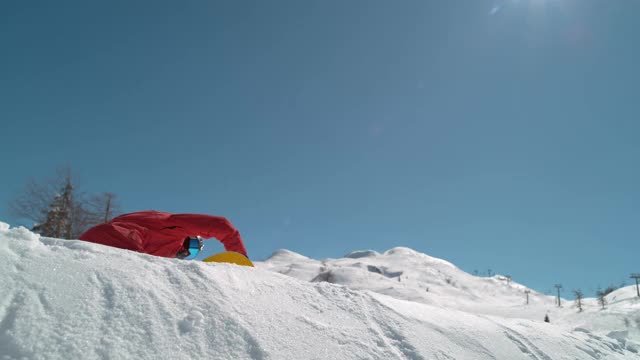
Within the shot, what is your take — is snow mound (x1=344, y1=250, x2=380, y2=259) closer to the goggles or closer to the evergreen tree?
the evergreen tree

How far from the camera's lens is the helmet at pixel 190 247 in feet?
15.5

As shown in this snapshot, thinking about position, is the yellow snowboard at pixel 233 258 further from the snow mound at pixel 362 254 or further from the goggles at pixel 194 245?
the snow mound at pixel 362 254

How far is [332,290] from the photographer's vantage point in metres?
3.37

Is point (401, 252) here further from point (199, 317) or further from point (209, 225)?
point (199, 317)

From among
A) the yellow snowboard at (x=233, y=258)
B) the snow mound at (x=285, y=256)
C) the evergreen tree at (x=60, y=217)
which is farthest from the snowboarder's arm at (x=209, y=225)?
the snow mound at (x=285, y=256)

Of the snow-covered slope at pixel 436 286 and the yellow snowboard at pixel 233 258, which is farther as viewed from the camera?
the snow-covered slope at pixel 436 286

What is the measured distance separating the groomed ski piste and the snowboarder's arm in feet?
3.57

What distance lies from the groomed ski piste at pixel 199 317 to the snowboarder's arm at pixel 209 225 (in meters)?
1.09

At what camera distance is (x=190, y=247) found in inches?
189

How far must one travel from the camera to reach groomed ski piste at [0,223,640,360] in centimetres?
187

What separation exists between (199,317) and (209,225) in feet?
6.77

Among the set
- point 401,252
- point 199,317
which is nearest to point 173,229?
point 199,317

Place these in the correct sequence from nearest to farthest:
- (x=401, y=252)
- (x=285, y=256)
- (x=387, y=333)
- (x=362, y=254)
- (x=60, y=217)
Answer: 1. (x=387, y=333)
2. (x=60, y=217)
3. (x=285, y=256)
4. (x=401, y=252)
5. (x=362, y=254)

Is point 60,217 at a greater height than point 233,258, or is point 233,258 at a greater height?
point 60,217
